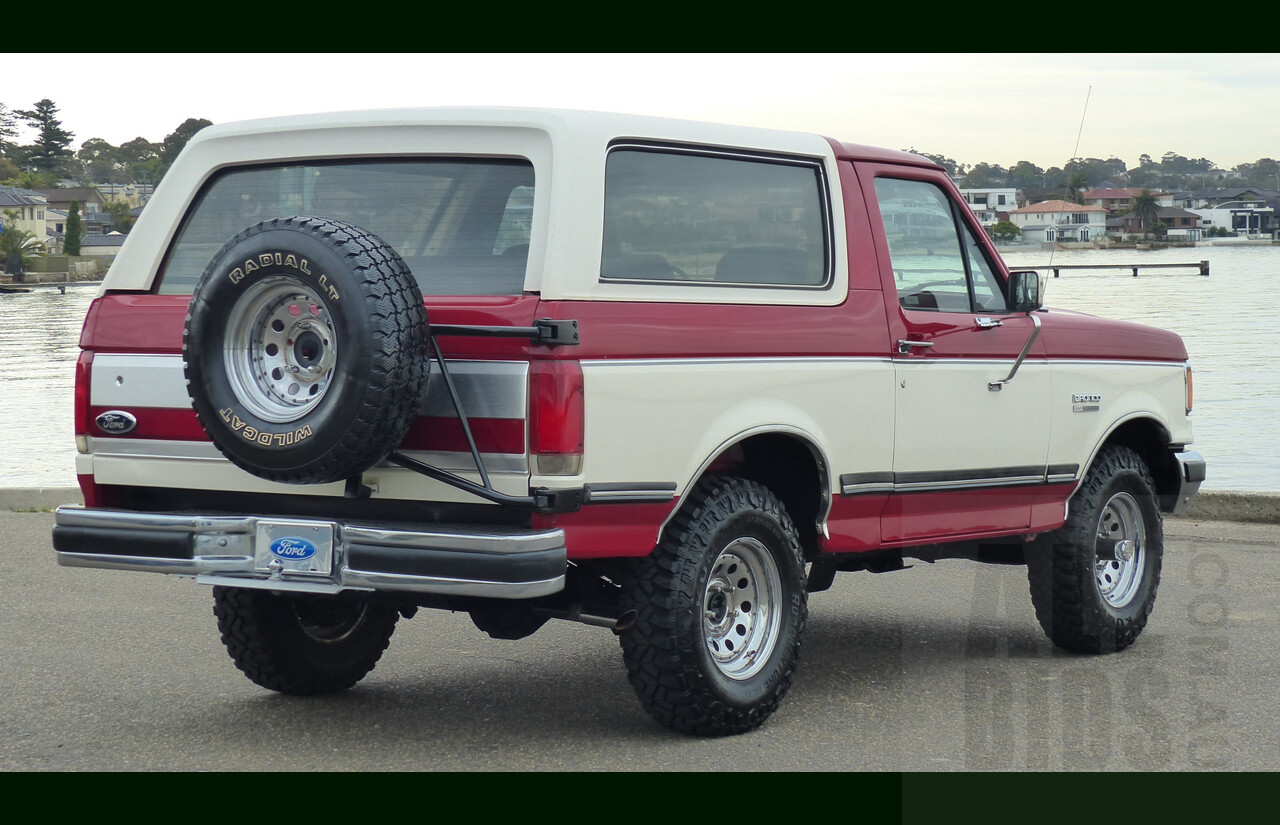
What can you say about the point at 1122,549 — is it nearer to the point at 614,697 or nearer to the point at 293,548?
the point at 614,697

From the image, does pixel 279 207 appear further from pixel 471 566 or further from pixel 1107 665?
pixel 1107 665

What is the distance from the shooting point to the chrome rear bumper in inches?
183

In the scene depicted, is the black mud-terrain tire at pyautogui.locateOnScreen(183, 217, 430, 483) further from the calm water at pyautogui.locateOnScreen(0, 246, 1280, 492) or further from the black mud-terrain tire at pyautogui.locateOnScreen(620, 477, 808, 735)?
the calm water at pyautogui.locateOnScreen(0, 246, 1280, 492)

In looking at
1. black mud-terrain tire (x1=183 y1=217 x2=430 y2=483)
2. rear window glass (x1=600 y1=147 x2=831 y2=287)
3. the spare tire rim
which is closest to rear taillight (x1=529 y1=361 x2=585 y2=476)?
black mud-terrain tire (x1=183 y1=217 x2=430 y2=483)

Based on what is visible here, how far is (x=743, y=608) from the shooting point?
18.3ft

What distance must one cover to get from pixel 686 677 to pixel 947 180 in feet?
8.88

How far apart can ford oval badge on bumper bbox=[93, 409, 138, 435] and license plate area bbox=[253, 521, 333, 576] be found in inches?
30.1

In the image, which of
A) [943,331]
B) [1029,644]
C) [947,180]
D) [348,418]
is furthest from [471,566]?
[1029,644]

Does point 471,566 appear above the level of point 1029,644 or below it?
above

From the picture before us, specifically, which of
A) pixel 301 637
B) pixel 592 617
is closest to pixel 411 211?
pixel 592 617

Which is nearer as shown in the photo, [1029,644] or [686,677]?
[686,677]

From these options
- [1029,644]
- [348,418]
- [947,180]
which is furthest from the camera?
[1029,644]

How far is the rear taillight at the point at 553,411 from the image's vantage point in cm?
471

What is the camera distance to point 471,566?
4.66m
